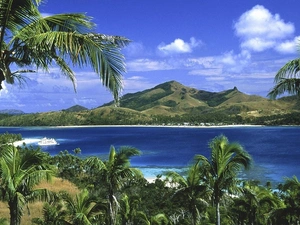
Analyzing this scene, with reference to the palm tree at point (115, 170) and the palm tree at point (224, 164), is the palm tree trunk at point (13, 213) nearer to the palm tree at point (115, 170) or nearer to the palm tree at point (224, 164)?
the palm tree at point (115, 170)

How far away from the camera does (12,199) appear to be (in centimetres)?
950

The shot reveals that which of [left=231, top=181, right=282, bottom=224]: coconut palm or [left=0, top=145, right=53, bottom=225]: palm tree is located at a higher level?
[left=0, top=145, right=53, bottom=225]: palm tree

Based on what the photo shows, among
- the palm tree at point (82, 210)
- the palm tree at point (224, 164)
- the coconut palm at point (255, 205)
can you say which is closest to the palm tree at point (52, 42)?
the palm tree at point (224, 164)

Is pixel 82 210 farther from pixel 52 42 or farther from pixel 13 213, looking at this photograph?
pixel 52 42

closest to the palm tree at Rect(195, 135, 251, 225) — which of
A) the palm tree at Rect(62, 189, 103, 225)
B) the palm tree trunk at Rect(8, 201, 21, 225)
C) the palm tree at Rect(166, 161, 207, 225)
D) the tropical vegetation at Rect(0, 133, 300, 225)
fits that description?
the tropical vegetation at Rect(0, 133, 300, 225)

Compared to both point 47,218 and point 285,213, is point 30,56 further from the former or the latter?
point 47,218

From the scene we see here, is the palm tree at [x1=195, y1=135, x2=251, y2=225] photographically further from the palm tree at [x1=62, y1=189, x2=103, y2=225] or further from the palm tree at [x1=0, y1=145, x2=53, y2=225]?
the palm tree at [x1=0, y1=145, x2=53, y2=225]

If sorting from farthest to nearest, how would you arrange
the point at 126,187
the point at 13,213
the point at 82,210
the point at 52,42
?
the point at 126,187, the point at 82,210, the point at 13,213, the point at 52,42

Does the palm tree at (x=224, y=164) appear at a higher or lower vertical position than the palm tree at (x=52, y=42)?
lower

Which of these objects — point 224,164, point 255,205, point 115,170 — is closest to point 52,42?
point 224,164

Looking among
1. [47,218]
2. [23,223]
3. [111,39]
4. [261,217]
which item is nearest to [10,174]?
[111,39]

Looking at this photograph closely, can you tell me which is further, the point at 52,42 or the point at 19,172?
the point at 19,172

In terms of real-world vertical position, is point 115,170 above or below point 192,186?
above

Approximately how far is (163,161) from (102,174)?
75.5 m
